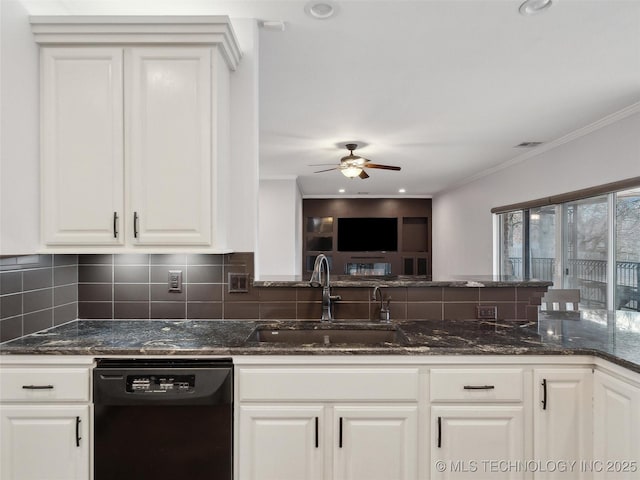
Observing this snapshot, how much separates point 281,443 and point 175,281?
42.2 inches

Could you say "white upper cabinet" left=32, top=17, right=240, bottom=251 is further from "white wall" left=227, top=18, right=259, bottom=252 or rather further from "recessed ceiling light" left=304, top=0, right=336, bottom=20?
"recessed ceiling light" left=304, top=0, right=336, bottom=20

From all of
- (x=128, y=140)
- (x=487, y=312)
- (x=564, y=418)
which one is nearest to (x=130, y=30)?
(x=128, y=140)

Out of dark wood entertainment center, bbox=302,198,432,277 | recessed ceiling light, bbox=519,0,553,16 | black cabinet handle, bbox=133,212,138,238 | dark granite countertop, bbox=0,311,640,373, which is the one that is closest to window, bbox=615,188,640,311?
dark granite countertop, bbox=0,311,640,373

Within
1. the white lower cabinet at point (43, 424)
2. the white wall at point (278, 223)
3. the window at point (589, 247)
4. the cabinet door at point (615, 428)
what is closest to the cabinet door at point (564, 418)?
the cabinet door at point (615, 428)

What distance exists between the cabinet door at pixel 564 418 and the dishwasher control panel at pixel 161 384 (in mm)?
1488

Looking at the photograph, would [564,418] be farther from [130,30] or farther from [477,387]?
[130,30]

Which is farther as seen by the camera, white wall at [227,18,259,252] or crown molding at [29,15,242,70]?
white wall at [227,18,259,252]

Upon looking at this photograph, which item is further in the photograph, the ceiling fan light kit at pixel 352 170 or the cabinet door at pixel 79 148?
the ceiling fan light kit at pixel 352 170

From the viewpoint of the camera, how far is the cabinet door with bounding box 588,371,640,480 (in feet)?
4.42

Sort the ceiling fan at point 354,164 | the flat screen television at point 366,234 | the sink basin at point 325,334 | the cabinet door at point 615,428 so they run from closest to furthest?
1. the cabinet door at point 615,428
2. the sink basin at point 325,334
3. the ceiling fan at point 354,164
4. the flat screen television at point 366,234

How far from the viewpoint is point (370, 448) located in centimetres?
153

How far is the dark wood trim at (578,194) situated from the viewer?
10.4ft

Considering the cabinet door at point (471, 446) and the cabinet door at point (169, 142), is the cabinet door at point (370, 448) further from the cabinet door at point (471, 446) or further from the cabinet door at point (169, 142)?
the cabinet door at point (169, 142)

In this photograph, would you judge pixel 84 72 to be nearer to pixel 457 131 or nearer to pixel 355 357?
pixel 355 357
